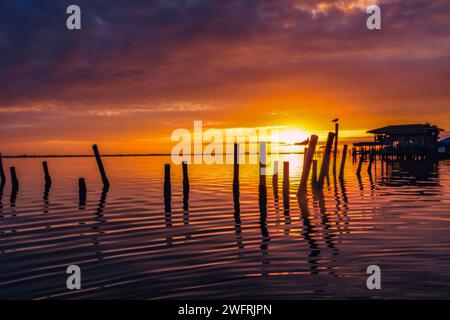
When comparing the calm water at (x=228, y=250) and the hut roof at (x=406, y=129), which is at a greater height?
the hut roof at (x=406, y=129)

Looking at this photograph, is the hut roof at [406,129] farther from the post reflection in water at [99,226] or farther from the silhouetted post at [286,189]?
the post reflection in water at [99,226]

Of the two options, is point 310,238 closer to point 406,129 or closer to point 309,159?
point 309,159

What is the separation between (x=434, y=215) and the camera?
1606 cm

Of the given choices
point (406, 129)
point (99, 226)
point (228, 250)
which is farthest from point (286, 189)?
point (406, 129)

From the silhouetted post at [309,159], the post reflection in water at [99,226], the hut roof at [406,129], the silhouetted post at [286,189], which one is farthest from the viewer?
the hut roof at [406,129]

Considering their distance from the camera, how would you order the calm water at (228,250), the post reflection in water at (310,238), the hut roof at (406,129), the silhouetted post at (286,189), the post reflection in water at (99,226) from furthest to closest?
the hut roof at (406,129) < the silhouetted post at (286,189) < the post reflection in water at (99,226) < the post reflection in water at (310,238) < the calm water at (228,250)

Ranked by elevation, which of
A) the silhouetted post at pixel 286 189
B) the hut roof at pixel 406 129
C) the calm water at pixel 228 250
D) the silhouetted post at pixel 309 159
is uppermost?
the hut roof at pixel 406 129

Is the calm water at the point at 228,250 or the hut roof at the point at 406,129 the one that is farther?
the hut roof at the point at 406,129

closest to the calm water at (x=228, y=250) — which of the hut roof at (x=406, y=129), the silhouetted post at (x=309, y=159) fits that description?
A: the silhouetted post at (x=309, y=159)

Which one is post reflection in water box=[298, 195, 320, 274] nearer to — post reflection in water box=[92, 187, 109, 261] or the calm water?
the calm water

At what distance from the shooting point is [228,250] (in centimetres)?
1094

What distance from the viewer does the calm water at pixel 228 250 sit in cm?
781

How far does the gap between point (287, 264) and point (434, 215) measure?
895 centimetres

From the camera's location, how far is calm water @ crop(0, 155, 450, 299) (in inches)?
308
